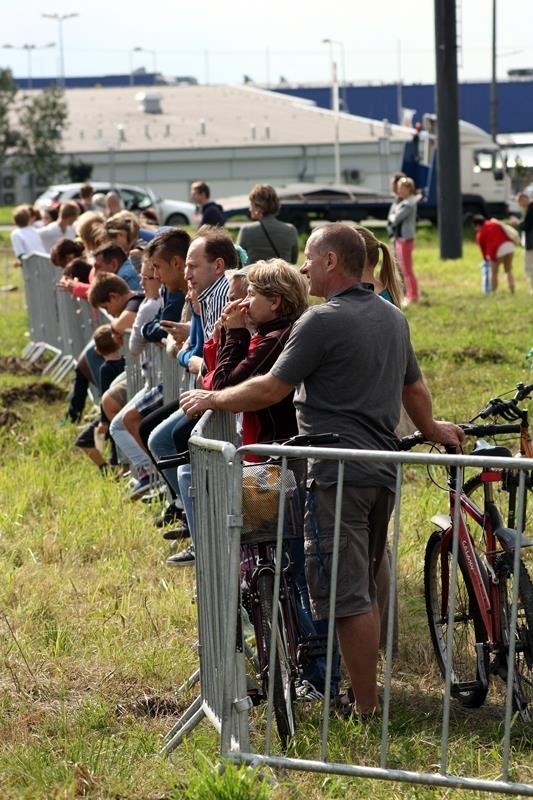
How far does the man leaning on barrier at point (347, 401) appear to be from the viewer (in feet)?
18.2

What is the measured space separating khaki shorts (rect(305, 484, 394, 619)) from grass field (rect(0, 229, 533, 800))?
1.45ft

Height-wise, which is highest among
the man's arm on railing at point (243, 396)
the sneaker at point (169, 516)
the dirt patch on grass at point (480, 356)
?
the man's arm on railing at point (243, 396)

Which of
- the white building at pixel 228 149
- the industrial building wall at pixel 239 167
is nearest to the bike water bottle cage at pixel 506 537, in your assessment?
the white building at pixel 228 149

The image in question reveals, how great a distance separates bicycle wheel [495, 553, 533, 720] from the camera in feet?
18.9

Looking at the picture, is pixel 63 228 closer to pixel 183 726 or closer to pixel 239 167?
pixel 183 726

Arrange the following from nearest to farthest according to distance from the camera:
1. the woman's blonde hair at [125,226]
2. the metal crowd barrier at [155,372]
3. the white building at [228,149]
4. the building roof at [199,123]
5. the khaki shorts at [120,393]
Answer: the metal crowd barrier at [155,372] < the khaki shorts at [120,393] < the woman's blonde hair at [125,226] < the white building at [228,149] < the building roof at [199,123]

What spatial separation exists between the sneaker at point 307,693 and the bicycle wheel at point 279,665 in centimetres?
20

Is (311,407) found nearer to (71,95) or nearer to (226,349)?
(226,349)

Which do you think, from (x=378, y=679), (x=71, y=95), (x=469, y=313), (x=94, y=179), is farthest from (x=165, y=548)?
(x=71, y=95)

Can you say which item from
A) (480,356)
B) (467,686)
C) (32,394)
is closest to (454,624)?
(467,686)

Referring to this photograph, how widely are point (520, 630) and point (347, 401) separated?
108 cm

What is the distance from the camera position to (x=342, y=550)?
5.57 metres

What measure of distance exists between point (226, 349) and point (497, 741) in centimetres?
184

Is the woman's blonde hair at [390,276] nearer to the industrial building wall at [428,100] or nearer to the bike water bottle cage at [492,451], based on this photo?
the bike water bottle cage at [492,451]
